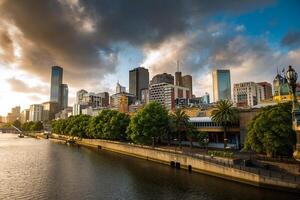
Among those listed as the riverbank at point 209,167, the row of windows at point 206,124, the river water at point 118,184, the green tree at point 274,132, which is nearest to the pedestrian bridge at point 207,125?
the row of windows at point 206,124

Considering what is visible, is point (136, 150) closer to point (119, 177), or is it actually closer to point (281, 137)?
point (119, 177)

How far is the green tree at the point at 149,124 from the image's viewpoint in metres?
84.8

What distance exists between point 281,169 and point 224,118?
27964mm

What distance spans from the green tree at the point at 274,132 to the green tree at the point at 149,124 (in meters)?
35.6

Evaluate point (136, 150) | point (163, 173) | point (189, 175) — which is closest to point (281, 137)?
point (189, 175)

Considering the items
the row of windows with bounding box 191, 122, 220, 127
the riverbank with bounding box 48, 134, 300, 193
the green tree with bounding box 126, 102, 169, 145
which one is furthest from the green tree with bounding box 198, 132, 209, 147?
the riverbank with bounding box 48, 134, 300, 193

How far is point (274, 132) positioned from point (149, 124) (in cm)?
4247

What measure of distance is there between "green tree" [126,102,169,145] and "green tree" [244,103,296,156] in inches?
1403

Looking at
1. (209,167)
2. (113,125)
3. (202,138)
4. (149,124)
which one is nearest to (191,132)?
(202,138)

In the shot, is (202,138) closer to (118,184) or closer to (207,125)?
(207,125)

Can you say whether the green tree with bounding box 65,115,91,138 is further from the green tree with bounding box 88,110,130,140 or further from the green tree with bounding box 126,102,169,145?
the green tree with bounding box 126,102,169,145

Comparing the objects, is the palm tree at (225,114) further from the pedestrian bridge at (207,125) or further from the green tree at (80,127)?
the green tree at (80,127)

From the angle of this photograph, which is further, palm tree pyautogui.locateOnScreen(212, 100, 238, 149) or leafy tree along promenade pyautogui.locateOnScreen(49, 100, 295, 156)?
palm tree pyautogui.locateOnScreen(212, 100, 238, 149)

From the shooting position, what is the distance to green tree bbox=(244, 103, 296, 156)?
49688mm
